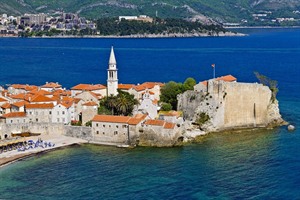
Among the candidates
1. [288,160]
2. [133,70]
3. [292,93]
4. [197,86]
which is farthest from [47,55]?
[288,160]

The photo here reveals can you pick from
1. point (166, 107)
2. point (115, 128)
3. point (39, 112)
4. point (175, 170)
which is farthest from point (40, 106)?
point (175, 170)

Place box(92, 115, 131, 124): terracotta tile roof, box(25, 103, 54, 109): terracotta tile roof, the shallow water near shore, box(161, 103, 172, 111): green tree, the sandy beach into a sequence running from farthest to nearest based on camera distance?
box(161, 103, 172, 111): green tree < box(25, 103, 54, 109): terracotta tile roof < box(92, 115, 131, 124): terracotta tile roof < the sandy beach < the shallow water near shore

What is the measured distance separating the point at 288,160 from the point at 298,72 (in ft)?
217

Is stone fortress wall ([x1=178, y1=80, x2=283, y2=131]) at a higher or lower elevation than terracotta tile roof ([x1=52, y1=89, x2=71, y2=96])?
lower

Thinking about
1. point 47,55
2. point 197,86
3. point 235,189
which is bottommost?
point 235,189

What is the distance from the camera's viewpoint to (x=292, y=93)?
8031cm

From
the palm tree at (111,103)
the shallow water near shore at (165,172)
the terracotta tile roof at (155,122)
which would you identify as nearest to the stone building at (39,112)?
the palm tree at (111,103)

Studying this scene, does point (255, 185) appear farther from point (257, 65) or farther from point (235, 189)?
point (257, 65)

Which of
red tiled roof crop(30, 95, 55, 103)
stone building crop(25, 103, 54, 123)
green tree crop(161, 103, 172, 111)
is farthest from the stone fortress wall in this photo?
red tiled roof crop(30, 95, 55, 103)

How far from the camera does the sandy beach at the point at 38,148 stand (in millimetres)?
46100

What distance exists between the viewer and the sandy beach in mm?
46100

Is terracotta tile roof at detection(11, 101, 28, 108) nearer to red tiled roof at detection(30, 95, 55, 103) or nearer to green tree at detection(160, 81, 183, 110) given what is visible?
red tiled roof at detection(30, 95, 55, 103)

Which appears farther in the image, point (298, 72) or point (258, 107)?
point (298, 72)

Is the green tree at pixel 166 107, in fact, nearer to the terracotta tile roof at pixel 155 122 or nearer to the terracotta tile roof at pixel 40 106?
the terracotta tile roof at pixel 155 122
